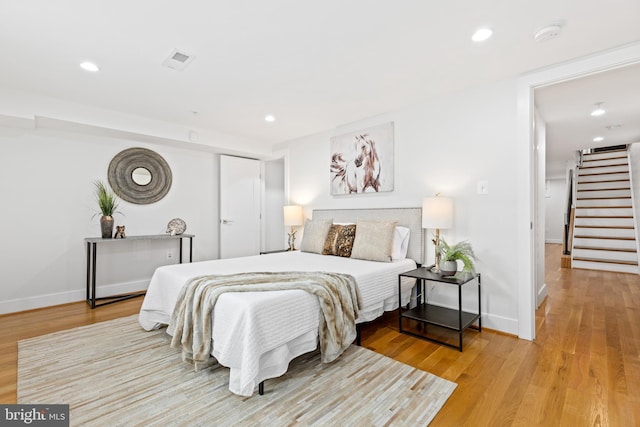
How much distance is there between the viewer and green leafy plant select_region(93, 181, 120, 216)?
143 inches

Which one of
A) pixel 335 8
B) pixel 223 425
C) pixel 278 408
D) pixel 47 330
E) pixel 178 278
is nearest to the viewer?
pixel 223 425

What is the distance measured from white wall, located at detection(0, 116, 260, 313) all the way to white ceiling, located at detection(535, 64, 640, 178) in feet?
15.2

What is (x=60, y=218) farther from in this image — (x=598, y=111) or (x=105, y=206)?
(x=598, y=111)

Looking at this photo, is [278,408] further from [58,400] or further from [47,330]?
[47,330]

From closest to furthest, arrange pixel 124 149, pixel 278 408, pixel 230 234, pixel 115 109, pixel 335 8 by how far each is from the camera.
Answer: pixel 278 408
pixel 335 8
pixel 115 109
pixel 124 149
pixel 230 234

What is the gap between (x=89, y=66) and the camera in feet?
8.18

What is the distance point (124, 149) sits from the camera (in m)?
3.98

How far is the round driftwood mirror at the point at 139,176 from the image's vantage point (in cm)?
393

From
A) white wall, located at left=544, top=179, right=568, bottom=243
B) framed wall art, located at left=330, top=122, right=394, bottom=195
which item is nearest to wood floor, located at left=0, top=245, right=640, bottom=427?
framed wall art, located at left=330, top=122, right=394, bottom=195

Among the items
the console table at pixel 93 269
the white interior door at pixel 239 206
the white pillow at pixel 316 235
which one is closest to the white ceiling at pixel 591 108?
the white pillow at pixel 316 235

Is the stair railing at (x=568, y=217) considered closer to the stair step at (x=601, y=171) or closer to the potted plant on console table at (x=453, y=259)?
the stair step at (x=601, y=171)

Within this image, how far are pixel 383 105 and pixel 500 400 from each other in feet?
9.34

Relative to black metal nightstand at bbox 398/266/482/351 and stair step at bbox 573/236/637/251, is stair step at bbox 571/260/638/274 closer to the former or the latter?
stair step at bbox 573/236/637/251

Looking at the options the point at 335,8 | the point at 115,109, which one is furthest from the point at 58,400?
the point at 115,109
